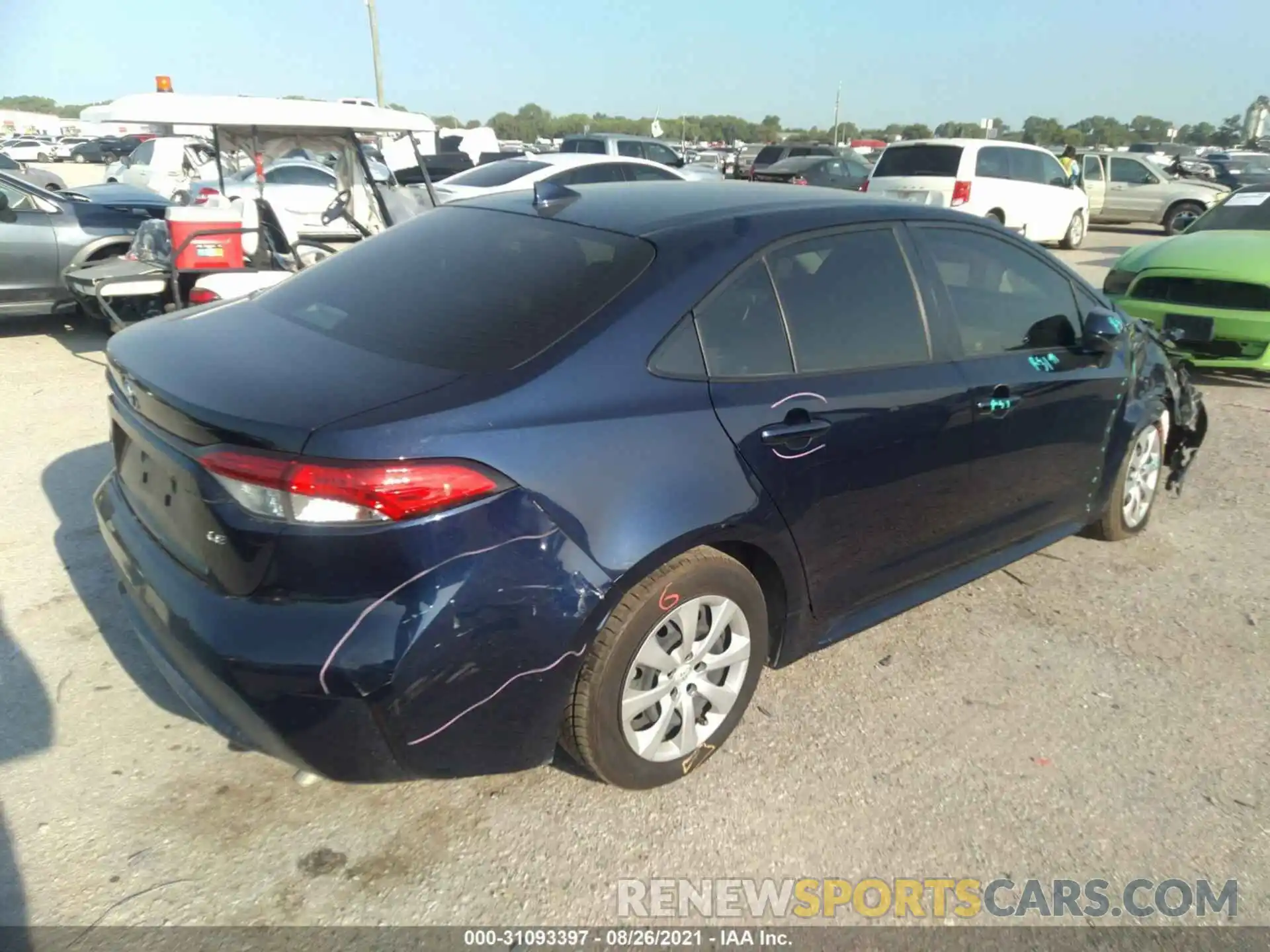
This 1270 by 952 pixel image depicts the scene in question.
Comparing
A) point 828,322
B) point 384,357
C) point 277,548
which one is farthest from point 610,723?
point 828,322

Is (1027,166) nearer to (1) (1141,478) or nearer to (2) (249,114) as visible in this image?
(1) (1141,478)

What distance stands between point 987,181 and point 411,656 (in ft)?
46.9

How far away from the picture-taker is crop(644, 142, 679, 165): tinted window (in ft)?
58.7

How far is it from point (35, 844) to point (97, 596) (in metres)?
1.40

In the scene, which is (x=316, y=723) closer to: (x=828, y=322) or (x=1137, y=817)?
(x=828, y=322)

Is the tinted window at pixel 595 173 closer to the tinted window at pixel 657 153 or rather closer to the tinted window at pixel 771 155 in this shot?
the tinted window at pixel 657 153

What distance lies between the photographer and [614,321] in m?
2.47

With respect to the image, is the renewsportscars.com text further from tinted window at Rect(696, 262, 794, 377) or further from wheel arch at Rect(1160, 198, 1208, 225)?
wheel arch at Rect(1160, 198, 1208, 225)

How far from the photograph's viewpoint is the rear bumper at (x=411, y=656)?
82.4 inches

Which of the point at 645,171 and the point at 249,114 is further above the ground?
the point at 249,114

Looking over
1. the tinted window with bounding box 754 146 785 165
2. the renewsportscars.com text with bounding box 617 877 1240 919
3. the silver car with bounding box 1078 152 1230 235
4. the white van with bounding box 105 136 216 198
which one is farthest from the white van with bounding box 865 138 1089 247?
the renewsportscars.com text with bounding box 617 877 1240 919

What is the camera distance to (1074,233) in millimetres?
16344

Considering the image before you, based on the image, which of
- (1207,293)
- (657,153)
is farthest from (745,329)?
(657,153)

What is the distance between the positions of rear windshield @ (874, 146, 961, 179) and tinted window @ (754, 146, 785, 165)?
884 cm
